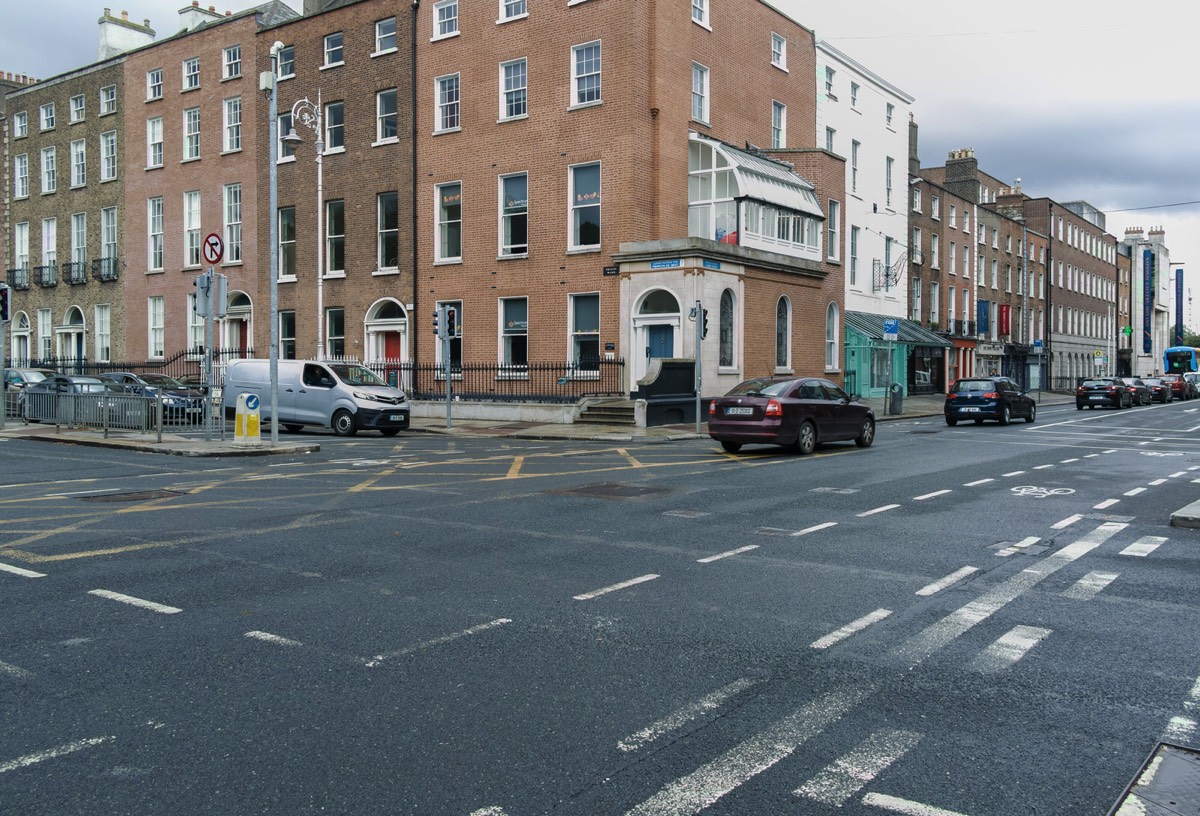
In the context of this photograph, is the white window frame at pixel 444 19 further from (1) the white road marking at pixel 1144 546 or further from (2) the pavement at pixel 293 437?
(1) the white road marking at pixel 1144 546

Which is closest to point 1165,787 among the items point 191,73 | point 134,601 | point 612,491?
point 134,601

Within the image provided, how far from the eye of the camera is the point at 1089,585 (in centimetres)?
735

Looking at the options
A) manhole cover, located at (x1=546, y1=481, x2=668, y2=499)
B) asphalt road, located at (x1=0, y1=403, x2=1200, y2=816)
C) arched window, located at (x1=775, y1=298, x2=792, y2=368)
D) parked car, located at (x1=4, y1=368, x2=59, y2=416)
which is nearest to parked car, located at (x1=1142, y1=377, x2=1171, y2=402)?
arched window, located at (x1=775, y1=298, x2=792, y2=368)

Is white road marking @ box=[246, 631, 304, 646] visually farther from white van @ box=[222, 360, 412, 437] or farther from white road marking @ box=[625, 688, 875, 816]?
white van @ box=[222, 360, 412, 437]

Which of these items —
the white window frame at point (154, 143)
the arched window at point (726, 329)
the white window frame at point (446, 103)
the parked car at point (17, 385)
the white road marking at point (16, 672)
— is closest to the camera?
the white road marking at point (16, 672)

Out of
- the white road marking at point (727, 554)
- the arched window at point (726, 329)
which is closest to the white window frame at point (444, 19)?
the arched window at point (726, 329)

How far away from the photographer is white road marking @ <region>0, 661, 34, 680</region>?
16.6 ft

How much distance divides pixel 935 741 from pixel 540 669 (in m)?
2.03

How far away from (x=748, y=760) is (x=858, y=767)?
0.45m

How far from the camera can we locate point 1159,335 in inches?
4336

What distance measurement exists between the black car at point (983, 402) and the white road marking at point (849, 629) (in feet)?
82.1

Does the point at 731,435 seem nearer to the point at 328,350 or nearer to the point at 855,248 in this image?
the point at 328,350

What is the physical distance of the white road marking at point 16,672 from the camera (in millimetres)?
5051

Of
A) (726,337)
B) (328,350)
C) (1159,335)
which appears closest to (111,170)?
(328,350)
